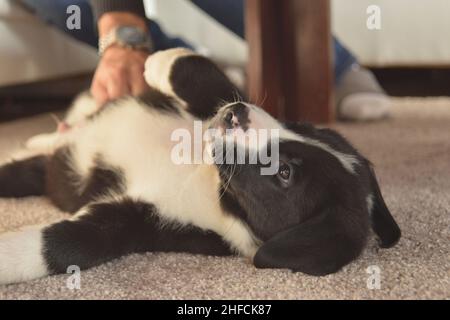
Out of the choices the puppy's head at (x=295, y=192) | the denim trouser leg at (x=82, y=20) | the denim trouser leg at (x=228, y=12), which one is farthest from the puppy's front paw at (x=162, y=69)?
the denim trouser leg at (x=228, y=12)

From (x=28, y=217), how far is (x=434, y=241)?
0.85 m

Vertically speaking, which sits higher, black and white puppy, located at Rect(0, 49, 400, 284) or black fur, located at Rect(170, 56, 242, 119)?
black fur, located at Rect(170, 56, 242, 119)

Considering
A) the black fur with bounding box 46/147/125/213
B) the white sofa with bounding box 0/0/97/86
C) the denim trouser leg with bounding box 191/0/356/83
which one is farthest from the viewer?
the white sofa with bounding box 0/0/97/86

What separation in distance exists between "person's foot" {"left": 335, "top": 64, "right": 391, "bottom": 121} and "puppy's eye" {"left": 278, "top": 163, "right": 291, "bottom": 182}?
1.69m

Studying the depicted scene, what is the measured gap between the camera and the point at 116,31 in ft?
5.85

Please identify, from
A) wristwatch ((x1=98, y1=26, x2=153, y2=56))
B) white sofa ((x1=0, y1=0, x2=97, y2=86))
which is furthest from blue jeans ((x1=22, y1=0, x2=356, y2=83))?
wristwatch ((x1=98, y1=26, x2=153, y2=56))

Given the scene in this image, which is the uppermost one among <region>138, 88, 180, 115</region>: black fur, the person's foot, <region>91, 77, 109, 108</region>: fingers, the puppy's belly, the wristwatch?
the wristwatch

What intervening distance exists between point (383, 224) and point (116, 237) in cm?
49

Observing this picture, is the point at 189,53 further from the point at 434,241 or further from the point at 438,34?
the point at 438,34

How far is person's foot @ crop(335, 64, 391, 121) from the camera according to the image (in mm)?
2828

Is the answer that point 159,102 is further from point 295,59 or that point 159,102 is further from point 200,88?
point 295,59

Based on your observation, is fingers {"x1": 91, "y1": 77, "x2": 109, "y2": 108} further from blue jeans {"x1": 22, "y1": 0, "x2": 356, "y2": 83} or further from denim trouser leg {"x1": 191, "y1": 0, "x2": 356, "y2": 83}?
denim trouser leg {"x1": 191, "y1": 0, "x2": 356, "y2": 83}

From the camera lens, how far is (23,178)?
5.45 ft
